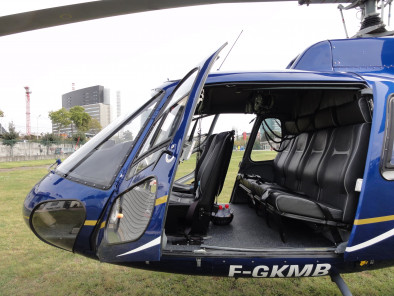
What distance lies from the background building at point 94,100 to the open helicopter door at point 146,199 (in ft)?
244

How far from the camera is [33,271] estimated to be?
3.27 meters

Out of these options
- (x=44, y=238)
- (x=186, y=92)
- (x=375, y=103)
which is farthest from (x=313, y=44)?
(x=44, y=238)

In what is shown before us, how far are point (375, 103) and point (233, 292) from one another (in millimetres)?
2242

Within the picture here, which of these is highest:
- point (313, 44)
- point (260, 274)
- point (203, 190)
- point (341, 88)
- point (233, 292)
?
point (313, 44)

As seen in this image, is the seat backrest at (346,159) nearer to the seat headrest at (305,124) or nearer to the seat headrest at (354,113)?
the seat headrest at (354,113)

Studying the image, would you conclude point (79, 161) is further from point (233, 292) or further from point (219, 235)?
point (233, 292)

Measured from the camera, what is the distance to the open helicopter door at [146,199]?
6.06ft

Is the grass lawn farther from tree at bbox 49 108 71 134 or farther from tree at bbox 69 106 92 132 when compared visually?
tree at bbox 49 108 71 134

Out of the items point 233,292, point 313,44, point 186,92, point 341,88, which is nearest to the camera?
point 186,92

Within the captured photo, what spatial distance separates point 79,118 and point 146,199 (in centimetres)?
5416

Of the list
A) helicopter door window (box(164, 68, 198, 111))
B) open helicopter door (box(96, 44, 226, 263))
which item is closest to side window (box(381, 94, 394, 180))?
open helicopter door (box(96, 44, 226, 263))

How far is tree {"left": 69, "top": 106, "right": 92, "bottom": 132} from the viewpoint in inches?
2029

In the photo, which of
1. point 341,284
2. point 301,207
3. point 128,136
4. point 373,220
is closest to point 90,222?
point 128,136

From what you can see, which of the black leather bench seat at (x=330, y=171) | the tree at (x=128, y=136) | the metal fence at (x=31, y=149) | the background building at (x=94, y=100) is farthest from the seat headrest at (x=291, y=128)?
the background building at (x=94, y=100)
